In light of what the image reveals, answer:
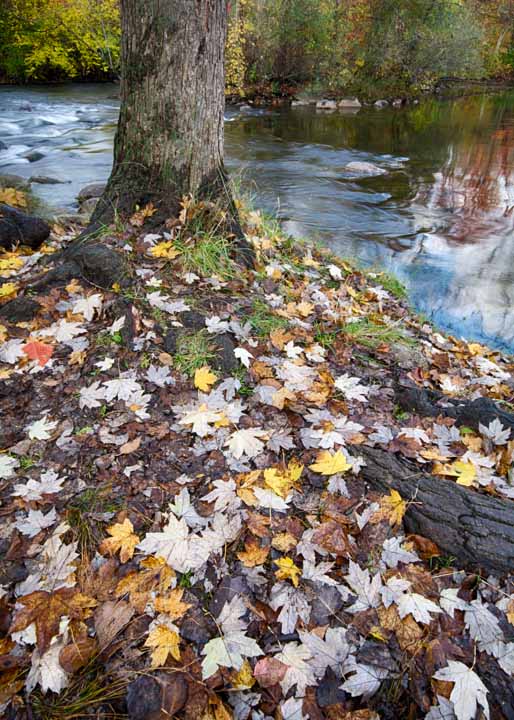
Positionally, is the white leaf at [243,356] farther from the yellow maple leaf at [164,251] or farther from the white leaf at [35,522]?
the white leaf at [35,522]

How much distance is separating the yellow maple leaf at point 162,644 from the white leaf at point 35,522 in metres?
0.65

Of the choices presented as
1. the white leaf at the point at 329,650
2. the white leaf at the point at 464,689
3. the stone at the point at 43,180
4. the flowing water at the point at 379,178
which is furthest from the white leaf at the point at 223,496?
the stone at the point at 43,180

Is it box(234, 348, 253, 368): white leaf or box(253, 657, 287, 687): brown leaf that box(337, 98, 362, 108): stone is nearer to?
box(234, 348, 253, 368): white leaf

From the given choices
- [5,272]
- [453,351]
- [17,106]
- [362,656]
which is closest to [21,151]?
[17,106]

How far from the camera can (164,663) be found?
1414 millimetres

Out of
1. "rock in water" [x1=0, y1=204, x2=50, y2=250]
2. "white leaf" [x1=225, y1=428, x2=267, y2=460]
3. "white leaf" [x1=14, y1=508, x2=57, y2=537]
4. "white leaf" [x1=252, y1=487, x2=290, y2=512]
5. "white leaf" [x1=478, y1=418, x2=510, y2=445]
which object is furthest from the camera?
"rock in water" [x1=0, y1=204, x2=50, y2=250]

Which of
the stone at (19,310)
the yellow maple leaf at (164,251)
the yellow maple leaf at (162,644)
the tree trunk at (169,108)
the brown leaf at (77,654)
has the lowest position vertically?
the brown leaf at (77,654)

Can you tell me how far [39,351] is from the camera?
2.59m

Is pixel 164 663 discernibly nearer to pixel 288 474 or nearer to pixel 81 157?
pixel 288 474

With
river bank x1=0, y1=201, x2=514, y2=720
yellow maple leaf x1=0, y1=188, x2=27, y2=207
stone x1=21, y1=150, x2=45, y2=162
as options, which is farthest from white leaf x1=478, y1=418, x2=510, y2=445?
stone x1=21, y1=150, x2=45, y2=162

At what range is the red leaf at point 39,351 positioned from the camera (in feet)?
8.43

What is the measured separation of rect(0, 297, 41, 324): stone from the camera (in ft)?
9.50

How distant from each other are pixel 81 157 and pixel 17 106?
8013 mm

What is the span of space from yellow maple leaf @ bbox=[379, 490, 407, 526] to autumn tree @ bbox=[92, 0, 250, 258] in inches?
98.2
